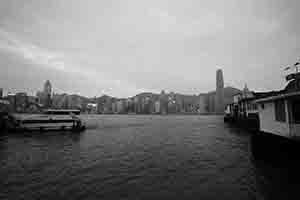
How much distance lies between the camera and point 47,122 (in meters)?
38.7

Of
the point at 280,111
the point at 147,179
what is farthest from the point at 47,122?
the point at 280,111

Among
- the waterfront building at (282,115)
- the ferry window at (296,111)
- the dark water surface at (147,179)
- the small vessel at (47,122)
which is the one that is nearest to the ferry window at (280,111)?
the waterfront building at (282,115)

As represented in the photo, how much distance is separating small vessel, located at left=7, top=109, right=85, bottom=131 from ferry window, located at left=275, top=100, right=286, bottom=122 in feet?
146

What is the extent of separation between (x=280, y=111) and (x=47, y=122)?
160 ft

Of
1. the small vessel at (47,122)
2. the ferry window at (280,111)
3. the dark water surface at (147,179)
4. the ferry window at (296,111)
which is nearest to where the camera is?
the dark water surface at (147,179)

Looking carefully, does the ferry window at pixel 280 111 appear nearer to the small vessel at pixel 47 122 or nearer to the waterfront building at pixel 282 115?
the waterfront building at pixel 282 115

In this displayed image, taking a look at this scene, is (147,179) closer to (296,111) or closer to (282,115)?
(282,115)

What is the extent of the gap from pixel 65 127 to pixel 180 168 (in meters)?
39.8

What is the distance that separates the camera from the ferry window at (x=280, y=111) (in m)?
12.2

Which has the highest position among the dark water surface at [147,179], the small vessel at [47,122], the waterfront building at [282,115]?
the waterfront building at [282,115]

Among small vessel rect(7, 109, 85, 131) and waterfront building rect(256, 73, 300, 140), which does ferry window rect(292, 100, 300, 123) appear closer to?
waterfront building rect(256, 73, 300, 140)

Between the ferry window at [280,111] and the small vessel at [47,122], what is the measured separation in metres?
44.6

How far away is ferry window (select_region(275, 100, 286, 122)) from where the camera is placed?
12242mm

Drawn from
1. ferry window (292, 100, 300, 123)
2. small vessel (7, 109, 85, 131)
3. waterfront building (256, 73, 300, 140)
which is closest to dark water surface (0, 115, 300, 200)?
waterfront building (256, 73, 300, 140)
